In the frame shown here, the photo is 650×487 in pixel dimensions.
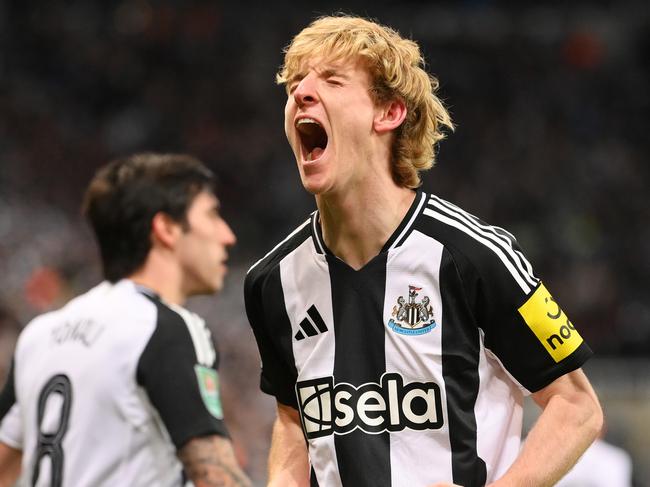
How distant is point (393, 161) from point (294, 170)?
40.5 ft

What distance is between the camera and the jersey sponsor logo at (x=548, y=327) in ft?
9.56

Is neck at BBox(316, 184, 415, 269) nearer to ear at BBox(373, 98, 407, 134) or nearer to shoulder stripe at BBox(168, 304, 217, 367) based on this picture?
ear at BBox(373, 98, 407, 134)

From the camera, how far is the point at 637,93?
692 inches

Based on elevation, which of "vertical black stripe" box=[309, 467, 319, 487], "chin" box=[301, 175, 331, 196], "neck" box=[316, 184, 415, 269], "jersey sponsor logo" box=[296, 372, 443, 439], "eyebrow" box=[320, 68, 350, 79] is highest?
"eyebrow" box=[320, 68, 350, 79]

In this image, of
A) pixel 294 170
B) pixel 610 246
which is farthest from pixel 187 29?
pixel 610 246

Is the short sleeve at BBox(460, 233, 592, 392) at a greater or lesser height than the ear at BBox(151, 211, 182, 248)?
lesser

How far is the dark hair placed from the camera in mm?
4141

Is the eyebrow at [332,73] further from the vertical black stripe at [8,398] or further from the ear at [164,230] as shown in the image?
the vertical black stripe at [8,398]

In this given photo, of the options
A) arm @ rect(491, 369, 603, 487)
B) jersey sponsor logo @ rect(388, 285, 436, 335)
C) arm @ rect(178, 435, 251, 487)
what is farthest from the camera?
arm @ rect(178, 435, 251, 487)

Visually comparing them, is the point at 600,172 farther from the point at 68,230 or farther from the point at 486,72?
the point at 68,230

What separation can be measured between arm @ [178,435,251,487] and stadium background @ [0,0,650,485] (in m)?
6.47

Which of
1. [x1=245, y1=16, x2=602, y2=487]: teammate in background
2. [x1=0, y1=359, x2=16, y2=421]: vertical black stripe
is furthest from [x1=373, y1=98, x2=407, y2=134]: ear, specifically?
[x1=0, y1=359, x2=16, y2=421]: vertical black stripe

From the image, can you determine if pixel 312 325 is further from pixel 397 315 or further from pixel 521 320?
pixel 521 320

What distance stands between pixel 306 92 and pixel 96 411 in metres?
1.32
